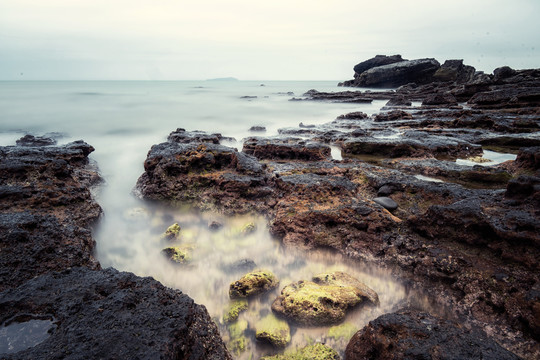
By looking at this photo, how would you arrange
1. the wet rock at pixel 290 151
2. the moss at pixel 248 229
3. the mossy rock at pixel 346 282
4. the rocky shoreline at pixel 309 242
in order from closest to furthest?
the rocky shoreline at pixel 309 242, the mossy rock at pixel 346 282, the moss at pixel 248 229, the wet rock at pixel 290 151

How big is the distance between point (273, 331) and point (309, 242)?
1532mm

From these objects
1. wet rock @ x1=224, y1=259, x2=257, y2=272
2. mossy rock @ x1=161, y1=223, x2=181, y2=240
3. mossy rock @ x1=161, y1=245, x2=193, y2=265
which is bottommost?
wet rock @ x1=224, y1=259, x2=257, y2=272

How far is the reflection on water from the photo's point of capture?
2.98 metres

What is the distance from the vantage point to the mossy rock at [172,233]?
172 inches

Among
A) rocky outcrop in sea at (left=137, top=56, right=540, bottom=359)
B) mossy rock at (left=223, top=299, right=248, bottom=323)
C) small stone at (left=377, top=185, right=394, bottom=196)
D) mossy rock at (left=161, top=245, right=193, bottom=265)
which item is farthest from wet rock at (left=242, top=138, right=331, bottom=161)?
mossy rock at (left=223, top=299, right=248, bottom=323)

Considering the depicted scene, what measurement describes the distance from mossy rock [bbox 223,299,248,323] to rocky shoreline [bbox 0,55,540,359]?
42mm

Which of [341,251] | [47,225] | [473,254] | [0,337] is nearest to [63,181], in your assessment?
[47,225]

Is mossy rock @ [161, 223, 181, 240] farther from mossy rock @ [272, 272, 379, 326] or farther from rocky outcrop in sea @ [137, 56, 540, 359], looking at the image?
mossy rock @ [272, 272, 379, 326]

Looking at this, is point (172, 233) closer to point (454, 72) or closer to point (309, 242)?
point (309, 242)

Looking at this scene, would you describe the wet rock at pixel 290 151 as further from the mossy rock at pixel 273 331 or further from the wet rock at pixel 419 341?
the wet rock at pixel 419 341

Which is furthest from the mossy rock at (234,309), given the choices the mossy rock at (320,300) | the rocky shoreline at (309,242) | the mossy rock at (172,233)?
the mossy rock at (172,233)

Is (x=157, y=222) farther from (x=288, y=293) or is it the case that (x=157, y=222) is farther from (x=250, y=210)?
(x=288, y=293)

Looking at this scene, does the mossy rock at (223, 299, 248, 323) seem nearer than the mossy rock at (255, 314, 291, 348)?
No

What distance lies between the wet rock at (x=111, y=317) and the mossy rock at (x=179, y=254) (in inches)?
61.5
